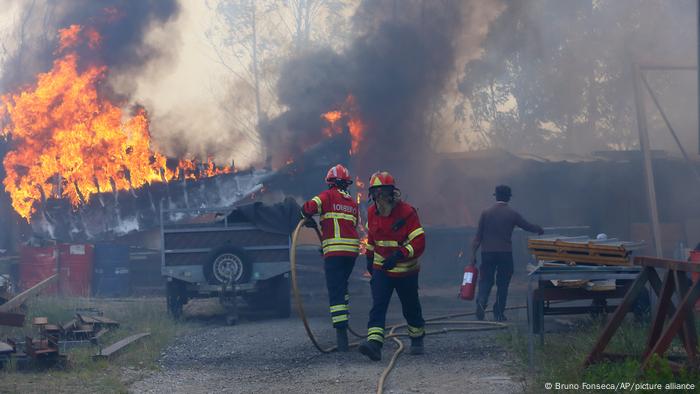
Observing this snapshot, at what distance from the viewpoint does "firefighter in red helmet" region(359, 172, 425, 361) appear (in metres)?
6.99

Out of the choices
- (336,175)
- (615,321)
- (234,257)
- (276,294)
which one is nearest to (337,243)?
(336,175)

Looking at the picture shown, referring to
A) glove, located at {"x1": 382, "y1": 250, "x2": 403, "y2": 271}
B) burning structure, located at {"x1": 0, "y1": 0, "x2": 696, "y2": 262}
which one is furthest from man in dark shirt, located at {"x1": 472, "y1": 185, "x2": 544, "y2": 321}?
burning structure, located at {"x1": 0, "y1": 0, "x2": 696, "y2": 262}

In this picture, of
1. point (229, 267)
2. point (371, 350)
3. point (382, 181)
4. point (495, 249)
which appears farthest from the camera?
point (229, 267)

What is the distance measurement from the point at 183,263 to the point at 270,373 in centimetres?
440

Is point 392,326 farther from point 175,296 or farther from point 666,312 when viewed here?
point 666,312

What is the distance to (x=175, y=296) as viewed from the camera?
1102 cm

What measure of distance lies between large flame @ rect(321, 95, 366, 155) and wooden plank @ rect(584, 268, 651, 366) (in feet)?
42.2

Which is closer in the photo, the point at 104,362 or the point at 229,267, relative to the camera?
the point at 104,362

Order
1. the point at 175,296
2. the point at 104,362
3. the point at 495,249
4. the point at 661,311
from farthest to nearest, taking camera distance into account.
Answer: the point at 175,296 < the point at 495,249 < the point at 104,362 < the point at 661,311

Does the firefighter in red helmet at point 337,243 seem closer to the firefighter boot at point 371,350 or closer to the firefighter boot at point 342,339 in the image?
the firefighter boot at point 342,339

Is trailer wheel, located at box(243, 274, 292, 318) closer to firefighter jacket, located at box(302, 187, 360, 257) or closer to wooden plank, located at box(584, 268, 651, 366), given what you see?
firefighter jacket, located at box(302, 187, 360, 257)

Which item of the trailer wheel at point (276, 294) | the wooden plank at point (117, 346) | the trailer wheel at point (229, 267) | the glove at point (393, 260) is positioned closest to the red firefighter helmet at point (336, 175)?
the glove at point (393, 260)

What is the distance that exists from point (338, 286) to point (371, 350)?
1.12m

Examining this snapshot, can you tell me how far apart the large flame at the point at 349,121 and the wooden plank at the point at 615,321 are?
42.2ft
